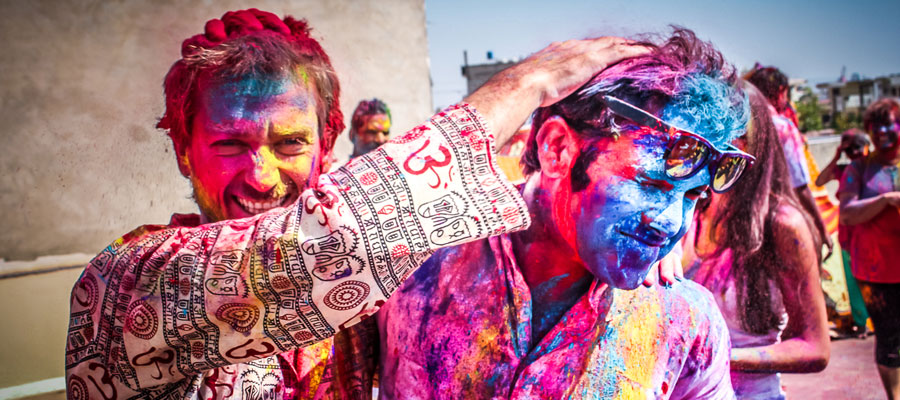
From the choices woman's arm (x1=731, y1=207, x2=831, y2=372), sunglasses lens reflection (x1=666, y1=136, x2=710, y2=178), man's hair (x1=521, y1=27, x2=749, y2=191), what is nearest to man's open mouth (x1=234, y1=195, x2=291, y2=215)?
man's hair (x1=521, y1=27, x2=749, y2=191)

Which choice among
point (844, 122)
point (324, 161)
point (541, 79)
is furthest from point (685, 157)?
point (844, 122)

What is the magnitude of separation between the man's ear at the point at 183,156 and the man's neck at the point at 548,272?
92 centimetres

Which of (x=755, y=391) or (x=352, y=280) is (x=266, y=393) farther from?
(x=755, y=391)

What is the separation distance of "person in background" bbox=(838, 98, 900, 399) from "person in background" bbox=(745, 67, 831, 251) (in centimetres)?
78

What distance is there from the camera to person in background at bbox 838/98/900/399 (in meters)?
4.50

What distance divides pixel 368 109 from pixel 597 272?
4.05m

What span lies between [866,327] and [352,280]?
295 inches

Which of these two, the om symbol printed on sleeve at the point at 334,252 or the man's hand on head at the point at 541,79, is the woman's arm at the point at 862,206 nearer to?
the man's hand on head at the point at 541,79

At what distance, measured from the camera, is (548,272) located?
1.59m

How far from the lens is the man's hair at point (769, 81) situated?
403 centimetres

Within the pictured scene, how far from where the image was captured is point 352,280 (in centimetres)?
105

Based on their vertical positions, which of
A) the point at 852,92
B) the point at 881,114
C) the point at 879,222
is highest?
the point at 881,114

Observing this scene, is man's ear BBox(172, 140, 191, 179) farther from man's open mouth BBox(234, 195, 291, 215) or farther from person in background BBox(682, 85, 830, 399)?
person in background BBox(682, 85, 830, 399)

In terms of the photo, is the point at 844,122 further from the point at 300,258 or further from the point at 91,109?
the point at 300,258
